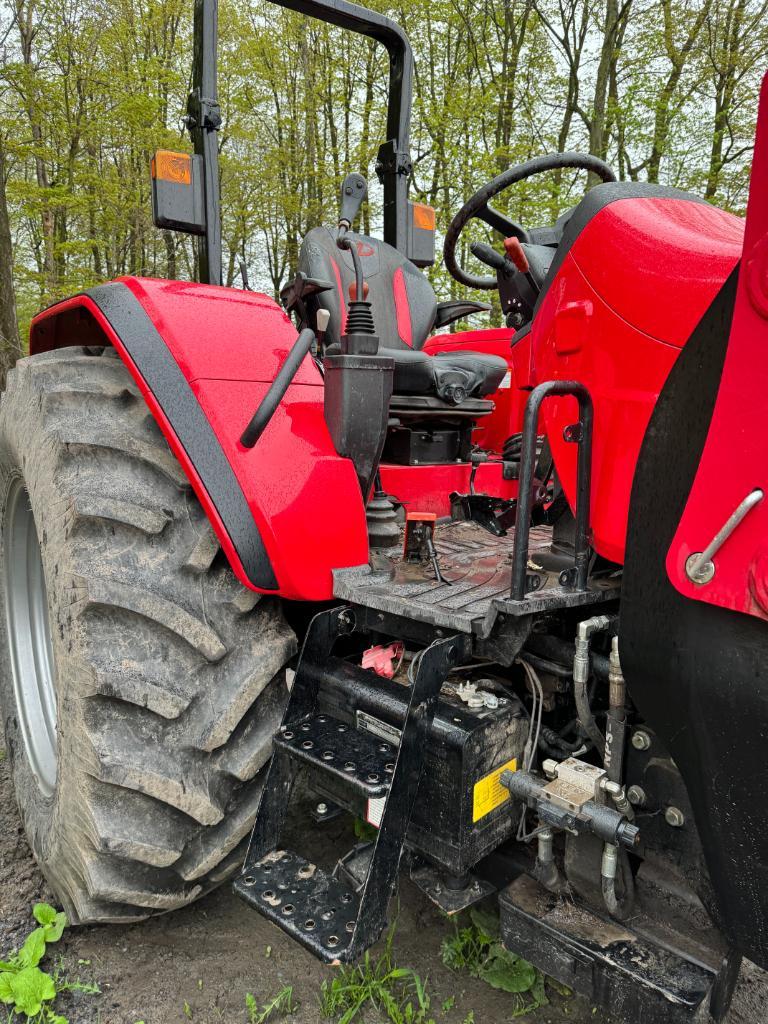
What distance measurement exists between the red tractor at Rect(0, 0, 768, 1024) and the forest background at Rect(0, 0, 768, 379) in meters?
6.12

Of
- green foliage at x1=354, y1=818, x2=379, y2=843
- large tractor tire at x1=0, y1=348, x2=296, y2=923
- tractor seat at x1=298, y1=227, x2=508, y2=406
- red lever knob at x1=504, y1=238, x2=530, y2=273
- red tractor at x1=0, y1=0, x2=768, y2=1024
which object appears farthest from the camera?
tractor seat at x1=298, y1=227, x2=508, y2=406

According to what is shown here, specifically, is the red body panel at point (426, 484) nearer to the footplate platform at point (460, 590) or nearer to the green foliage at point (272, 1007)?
the footplate platform at point (460, 590)

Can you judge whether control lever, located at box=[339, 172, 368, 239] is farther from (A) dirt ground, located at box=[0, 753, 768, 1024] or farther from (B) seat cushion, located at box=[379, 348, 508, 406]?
(A) dirt ground, located at box=[0, 753, 768, 1024]

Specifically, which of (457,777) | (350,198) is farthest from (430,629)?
(350,198)

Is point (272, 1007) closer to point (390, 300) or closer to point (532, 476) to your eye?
point (532, 476)

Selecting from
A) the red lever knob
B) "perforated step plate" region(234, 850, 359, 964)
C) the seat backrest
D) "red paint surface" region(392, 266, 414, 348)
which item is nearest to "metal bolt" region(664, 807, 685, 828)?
"perforated step plate" region(234, 850, 359, 964)

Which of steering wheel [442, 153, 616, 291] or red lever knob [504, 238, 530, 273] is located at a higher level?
steering wheel [442, 153, 616, 291]

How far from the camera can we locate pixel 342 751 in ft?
4.32

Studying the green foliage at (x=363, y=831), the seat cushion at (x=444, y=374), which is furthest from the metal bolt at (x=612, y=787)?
the seat cushion at (x=444, y=374)

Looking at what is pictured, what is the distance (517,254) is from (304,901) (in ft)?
4.81

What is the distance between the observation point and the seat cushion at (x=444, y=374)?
7.61 ft

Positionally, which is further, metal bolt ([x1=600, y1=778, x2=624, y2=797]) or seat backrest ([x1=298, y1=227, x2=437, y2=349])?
seat backrest ([x1=298, y1=227, x2=437, y2=349])

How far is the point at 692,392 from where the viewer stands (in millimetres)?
906

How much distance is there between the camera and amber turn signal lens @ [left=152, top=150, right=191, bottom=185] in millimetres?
1912
